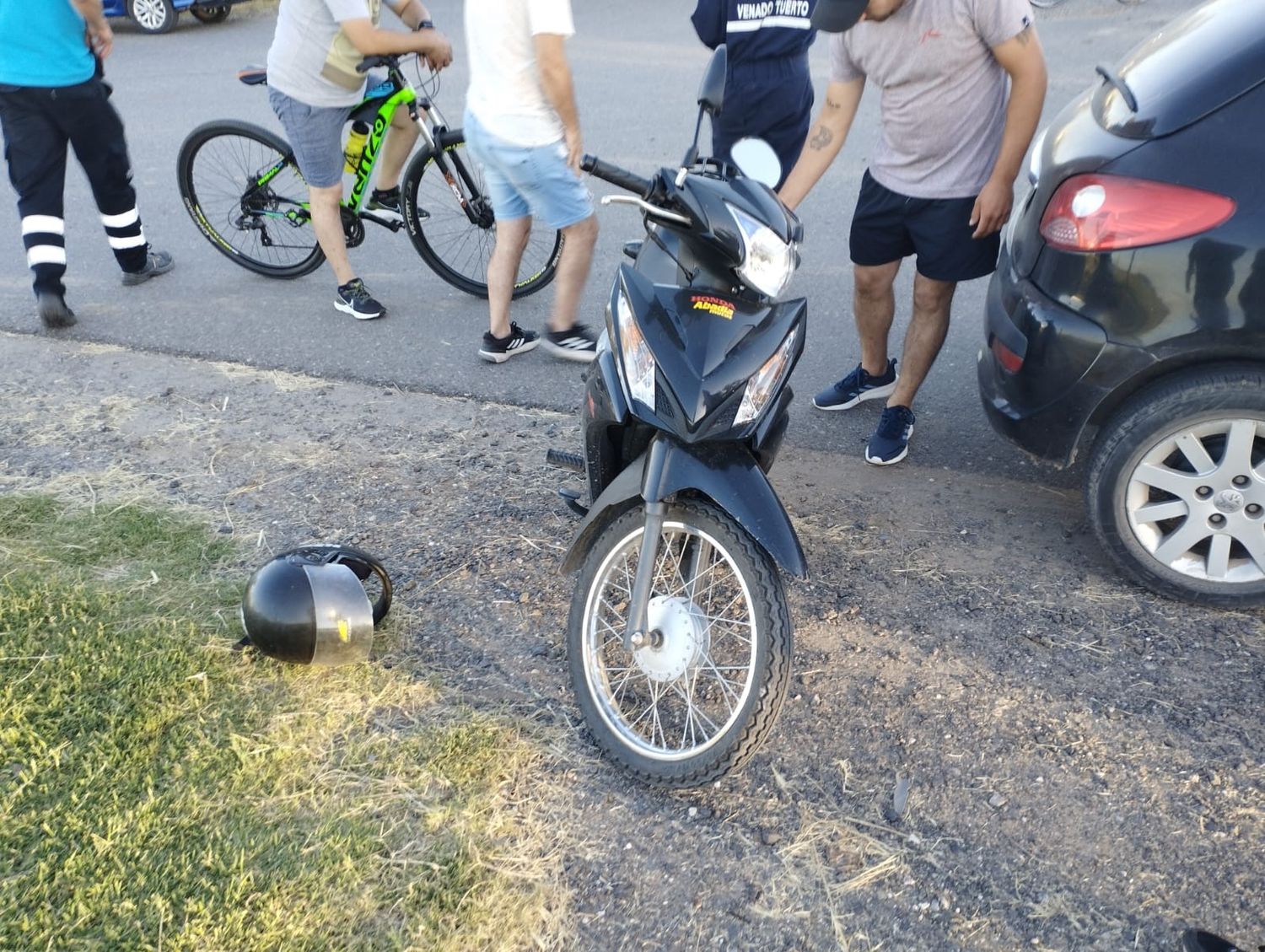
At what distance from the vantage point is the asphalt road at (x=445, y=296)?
4.71m

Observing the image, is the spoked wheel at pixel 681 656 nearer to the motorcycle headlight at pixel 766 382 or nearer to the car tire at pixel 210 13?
the motorcycle headlight at pixel 766 382

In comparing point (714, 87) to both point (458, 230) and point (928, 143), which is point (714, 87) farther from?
point (458, 230)

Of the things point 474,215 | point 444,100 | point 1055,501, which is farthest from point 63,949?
point 444,100

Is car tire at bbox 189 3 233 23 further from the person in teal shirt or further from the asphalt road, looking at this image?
the person in teal shirt

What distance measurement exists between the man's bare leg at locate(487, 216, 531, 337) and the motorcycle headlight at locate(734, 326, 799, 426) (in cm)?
240

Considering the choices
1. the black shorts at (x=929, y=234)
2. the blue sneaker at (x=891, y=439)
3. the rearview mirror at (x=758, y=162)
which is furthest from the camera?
the blue sneaker at (x=891, y=439)

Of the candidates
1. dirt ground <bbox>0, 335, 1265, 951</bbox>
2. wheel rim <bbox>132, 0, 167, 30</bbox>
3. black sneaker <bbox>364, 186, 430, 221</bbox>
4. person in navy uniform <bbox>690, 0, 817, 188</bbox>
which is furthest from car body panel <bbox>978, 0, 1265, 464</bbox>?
wheel rim <bbox>132, 0, 167, 30</bbox>

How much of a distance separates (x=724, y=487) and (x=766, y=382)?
12.1 inches

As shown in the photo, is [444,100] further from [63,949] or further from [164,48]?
[63,949]

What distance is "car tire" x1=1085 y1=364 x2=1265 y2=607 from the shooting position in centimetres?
308

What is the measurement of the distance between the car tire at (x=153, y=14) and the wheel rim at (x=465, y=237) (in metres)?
8.17

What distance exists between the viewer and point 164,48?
38.1 feet

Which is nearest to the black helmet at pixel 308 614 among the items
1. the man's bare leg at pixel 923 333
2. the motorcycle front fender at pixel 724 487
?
the motorcycle front fender at pixel 724 487

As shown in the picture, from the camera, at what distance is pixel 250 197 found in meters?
5.95
